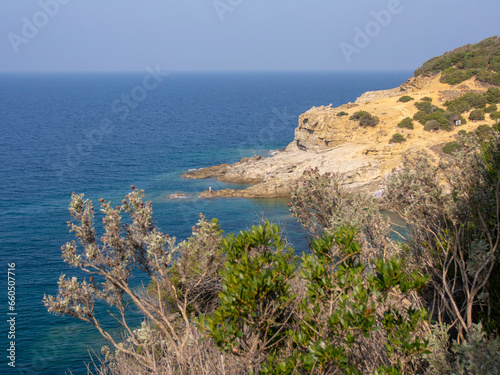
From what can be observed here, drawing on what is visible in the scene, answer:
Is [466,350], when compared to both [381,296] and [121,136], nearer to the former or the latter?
[381,296]

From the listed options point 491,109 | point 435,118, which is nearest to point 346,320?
point 435,118

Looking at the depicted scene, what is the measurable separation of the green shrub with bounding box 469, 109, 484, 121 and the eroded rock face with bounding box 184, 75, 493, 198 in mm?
684

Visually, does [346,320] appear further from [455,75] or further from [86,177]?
[455,75]

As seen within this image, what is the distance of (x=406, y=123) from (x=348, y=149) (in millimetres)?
6257

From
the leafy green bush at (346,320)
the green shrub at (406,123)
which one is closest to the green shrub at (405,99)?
the green shrub at (406,123)

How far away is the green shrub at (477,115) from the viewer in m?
42.2

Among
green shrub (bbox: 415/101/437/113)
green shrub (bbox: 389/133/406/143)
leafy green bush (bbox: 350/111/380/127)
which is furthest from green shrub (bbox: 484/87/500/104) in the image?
leafy green bush (bbox: 350/111/380/127)

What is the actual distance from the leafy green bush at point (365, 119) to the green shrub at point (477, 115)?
9148mm

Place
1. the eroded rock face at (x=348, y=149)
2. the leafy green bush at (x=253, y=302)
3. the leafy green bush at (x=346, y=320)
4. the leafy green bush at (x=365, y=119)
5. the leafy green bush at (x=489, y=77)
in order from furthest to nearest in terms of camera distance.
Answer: the leafy green bush at (x=365, y=119)
the leafy green bush at (x=489, y=77)
the eroded rock face at (x=348, y=149)
the leafy green bush at (x=253, y=302)
the leafy green bush at (x=346, y=320)

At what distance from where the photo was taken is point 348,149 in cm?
4609

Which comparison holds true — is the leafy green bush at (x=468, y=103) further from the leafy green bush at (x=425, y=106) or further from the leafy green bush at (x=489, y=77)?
the leafy green bush at (x=489, y=77)

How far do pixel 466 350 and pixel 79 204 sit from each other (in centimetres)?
692

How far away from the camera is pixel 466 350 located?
5.65 meters

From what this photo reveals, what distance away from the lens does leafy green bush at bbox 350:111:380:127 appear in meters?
48.2
